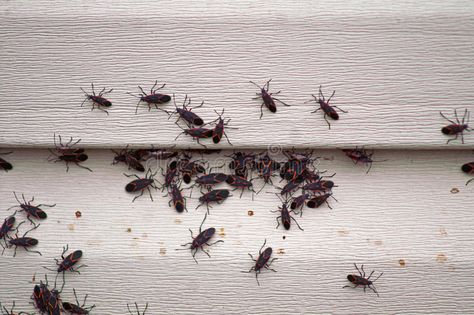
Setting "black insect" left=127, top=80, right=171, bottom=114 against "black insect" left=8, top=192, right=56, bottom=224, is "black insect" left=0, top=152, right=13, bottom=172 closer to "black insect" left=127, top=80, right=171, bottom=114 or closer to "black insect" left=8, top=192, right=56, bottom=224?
"black insect" left=8, top=192, right=56, bottom=224

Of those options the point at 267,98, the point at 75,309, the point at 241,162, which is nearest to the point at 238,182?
the point at 241,162

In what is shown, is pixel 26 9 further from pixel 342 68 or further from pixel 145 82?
pixel 342 68

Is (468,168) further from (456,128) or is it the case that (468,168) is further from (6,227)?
(6,227)

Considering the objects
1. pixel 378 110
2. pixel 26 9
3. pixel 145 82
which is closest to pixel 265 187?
pixel 378 110

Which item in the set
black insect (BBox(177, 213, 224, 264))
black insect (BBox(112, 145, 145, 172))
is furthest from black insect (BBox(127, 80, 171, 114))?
black insect (BBox(177, 213, 224, 264))

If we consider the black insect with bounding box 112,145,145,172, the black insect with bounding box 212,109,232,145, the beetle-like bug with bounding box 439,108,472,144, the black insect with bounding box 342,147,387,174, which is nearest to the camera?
the beetle-like bug with bounding box 439,108,472,144

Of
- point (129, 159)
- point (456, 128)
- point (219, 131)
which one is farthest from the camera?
point (129, 159)
